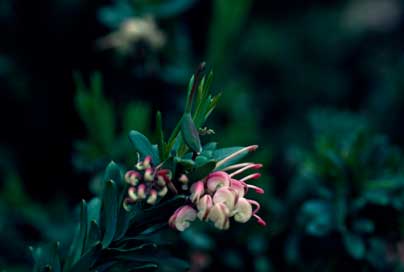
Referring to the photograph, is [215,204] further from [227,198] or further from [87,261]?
[87,261]

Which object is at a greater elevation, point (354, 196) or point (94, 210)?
point (94, 210)

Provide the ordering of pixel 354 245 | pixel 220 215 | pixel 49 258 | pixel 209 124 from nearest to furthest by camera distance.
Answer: pixel 220 215 < pixel 49 258 < pixel 354 245 < pixel 209 124

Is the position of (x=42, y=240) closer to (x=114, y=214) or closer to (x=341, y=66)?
(x=114, y=214)

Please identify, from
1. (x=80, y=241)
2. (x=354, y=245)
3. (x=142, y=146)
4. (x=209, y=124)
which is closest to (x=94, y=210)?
(x=80, y=241)

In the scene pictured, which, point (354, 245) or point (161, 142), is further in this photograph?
point (354, 245)

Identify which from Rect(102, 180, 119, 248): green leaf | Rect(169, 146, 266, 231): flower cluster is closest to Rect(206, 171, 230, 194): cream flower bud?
Rect(169, 146, 266, 231): flower cluster

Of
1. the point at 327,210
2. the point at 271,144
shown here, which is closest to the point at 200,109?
the point at 327,210

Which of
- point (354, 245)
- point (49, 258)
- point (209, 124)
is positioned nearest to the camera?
point (49, 258)

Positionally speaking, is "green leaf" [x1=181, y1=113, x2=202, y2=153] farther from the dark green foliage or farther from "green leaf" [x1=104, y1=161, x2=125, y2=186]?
the dark green foliage
